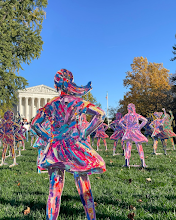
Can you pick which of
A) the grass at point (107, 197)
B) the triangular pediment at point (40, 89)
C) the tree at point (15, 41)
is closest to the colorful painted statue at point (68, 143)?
the grass at point (107, 197)

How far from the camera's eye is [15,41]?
16.7 m

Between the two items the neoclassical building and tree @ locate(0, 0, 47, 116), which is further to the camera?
the neoclassical building

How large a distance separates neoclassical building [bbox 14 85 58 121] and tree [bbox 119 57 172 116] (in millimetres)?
50645

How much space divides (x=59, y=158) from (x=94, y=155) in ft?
1.35

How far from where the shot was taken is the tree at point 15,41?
45.5 ft

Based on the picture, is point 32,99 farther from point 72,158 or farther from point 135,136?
point 72,158

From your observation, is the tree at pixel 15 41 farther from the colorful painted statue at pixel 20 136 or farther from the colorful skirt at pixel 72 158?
the colorful skirt at pixel 72 158

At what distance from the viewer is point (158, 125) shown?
1047 centimetres

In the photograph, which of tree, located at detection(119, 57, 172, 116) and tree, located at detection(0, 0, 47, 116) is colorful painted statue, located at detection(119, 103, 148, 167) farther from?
tree, located at detection(119, 57, 172, 116)

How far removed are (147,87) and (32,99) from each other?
5739 cm

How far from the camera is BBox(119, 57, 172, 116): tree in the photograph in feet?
103

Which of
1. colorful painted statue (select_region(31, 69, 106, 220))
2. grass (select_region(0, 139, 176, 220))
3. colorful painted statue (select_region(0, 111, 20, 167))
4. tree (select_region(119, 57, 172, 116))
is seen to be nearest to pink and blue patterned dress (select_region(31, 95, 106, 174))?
colorful painted statue (select_region(31, 69, 106, 220))

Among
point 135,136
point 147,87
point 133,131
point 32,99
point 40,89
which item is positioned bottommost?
point 135,136

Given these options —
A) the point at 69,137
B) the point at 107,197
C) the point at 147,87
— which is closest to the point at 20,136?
the point at 107,197
